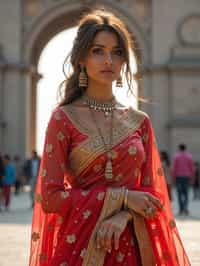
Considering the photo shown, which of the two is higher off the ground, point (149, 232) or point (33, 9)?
point (33, 9)

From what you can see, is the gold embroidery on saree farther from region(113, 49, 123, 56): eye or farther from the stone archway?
the stone archway

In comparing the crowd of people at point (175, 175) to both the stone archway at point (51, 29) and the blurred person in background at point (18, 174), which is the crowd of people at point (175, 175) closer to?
the blurred person in background at point (18, 174)

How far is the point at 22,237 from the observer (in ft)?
27.7

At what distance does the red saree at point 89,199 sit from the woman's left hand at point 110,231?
0.03 meters

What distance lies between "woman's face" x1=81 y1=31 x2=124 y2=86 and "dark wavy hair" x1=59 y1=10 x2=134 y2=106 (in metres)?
0.02

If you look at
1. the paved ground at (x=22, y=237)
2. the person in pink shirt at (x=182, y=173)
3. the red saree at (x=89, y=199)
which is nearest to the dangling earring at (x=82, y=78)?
the red saree at (x=89, y=199)

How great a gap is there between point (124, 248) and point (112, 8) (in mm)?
24824

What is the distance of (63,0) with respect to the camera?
88.2 ft

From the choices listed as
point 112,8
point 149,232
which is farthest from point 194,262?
point 112,8

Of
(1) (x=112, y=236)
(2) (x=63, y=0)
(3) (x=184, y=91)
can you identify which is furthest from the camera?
(2) (x=63, y=0)

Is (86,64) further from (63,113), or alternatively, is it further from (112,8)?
(112,8)

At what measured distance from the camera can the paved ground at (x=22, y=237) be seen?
652 cm

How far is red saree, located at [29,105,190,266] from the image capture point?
89.4 inches

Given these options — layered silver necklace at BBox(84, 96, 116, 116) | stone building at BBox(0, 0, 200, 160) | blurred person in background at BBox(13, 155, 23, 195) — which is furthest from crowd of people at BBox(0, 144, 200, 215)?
stone building at BBox(0, 0, 200, 160)
